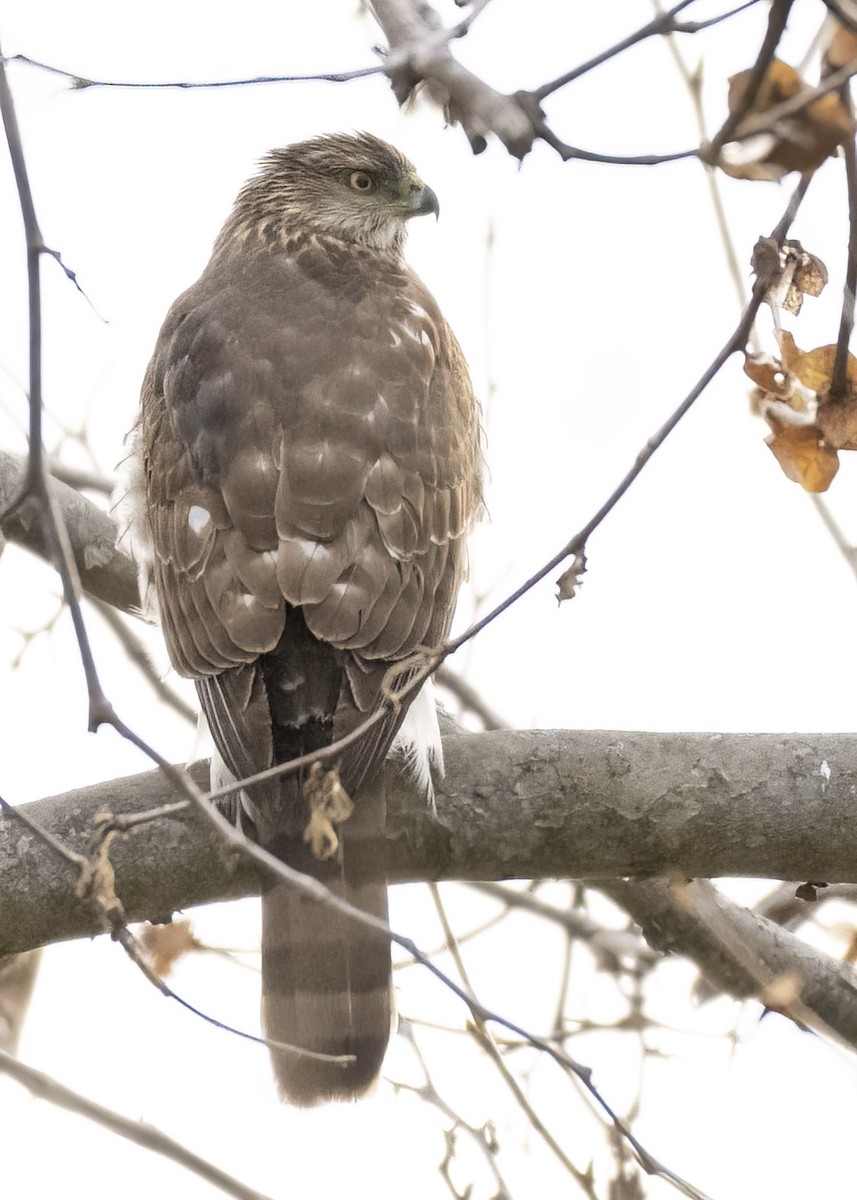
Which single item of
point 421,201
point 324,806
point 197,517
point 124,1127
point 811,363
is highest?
point 421,201

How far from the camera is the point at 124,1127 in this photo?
2342 millimetres

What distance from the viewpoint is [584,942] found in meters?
3.75

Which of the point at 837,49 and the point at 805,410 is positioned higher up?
the point at 805,410

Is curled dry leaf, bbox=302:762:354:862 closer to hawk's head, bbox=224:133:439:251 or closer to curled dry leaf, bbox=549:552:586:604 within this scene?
curled dry leaf, bbox=549:552:586:604

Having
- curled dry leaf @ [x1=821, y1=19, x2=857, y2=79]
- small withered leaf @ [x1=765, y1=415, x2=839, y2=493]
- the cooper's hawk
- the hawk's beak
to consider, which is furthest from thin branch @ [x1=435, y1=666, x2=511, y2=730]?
curled dry leaf @ [x1=821, y1=19, x2=857, y2=79]

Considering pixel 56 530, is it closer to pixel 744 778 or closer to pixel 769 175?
pixel 769 175

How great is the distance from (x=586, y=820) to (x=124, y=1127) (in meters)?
1.16

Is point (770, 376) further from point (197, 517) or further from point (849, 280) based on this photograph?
point (197, 517)

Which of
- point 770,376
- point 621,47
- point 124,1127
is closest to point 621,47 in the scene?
point 621,47

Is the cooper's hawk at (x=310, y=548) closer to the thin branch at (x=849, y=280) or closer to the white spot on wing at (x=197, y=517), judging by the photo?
the white spot on wing at (x=197, y=517)

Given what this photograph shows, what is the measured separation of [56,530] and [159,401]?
211 cm

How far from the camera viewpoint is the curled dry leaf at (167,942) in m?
3.83

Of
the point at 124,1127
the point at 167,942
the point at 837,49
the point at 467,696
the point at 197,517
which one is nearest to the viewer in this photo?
the point at 837,49

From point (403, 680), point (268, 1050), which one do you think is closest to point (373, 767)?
point (403, 680)
